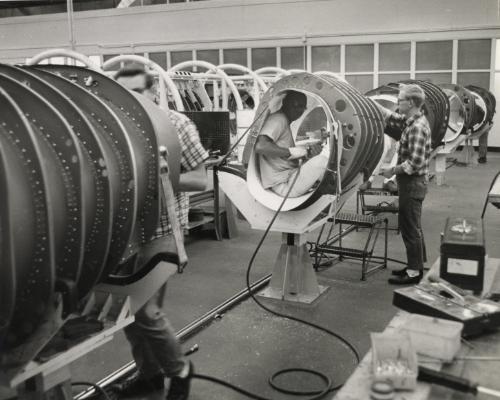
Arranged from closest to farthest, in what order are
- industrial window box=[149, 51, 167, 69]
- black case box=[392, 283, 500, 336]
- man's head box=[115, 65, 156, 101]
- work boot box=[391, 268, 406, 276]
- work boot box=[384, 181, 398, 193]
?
black case box=[392, 283, 500, 336] < man's head box=[115, 65, 156, 101] < work boot box=[391, 268, 406, 276] < work boot box=[384, 181, 398, 193] < industrial window box=[149, 51, 167, 69]

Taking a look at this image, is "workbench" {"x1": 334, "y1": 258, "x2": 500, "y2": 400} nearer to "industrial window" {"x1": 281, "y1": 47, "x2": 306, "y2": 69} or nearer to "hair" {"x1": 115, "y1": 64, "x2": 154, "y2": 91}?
"hair" {"x1": 115, "y1": 64, "x2": 154, "y2": 91}

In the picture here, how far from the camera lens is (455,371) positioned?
6.11 ft

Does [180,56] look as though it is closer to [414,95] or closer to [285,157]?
[414,95]

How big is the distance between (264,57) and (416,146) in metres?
12.3

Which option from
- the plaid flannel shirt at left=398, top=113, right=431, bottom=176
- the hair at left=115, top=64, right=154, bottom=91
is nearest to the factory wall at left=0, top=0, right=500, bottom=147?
the plaid flannel shirt at left=398, top=113, right=431, bottom=176

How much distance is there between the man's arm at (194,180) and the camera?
320 cm

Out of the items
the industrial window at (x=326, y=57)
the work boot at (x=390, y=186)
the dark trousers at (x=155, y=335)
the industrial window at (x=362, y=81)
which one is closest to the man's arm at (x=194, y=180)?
the dark trousers at (x=155, y=335)

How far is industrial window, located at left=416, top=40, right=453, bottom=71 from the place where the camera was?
49.3 feet

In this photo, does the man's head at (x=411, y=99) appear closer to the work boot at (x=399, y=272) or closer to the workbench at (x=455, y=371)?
the work boot at (x=399, y=272)

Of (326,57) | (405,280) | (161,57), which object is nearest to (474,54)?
(326,57)

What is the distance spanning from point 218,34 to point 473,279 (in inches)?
611

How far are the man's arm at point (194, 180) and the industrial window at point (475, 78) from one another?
1351 centimetres

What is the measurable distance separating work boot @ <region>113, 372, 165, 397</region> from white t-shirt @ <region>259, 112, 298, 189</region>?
6.39 feet

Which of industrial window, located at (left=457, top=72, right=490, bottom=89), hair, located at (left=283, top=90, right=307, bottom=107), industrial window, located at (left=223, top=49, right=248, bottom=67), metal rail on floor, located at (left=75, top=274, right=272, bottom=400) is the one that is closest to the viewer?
metal rail on floor, located at (left=75, top=274, right=272, bottom=400)
